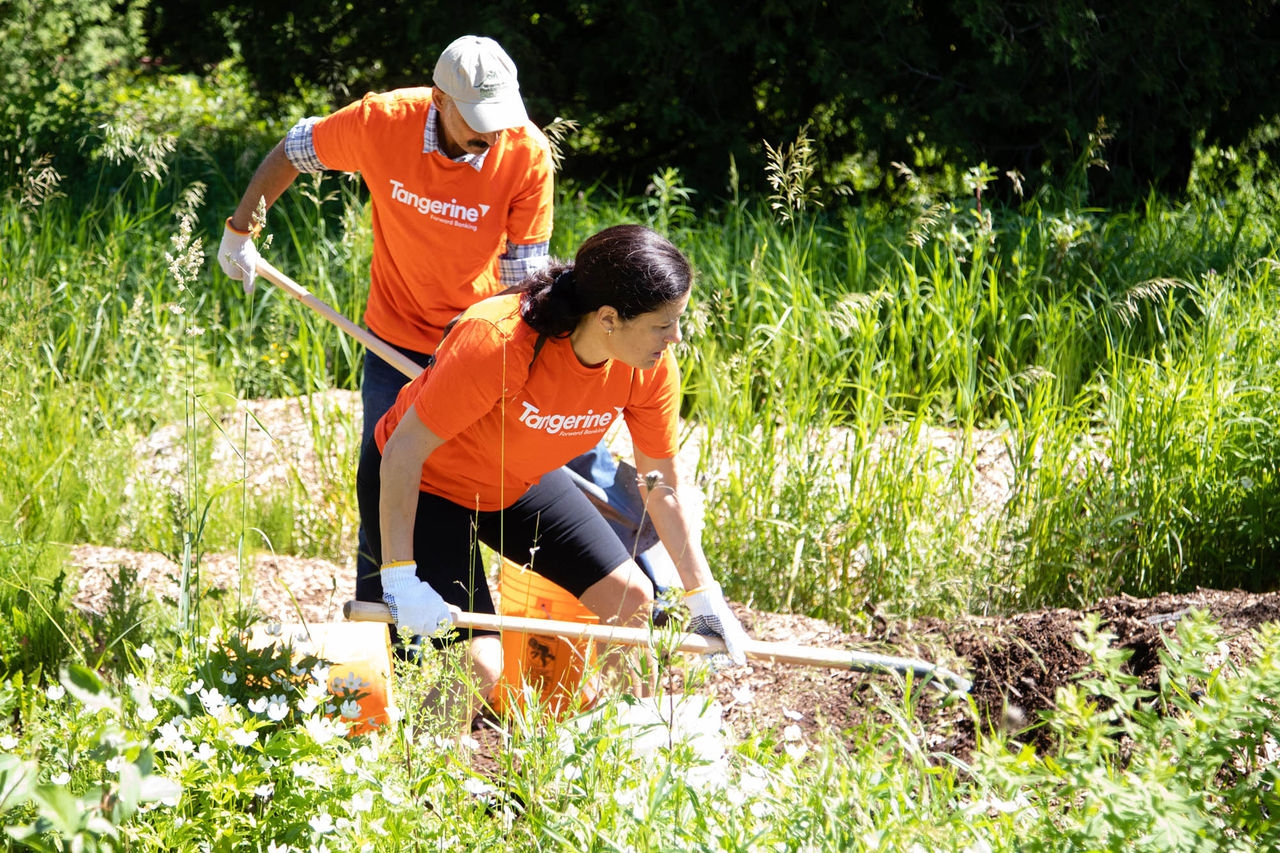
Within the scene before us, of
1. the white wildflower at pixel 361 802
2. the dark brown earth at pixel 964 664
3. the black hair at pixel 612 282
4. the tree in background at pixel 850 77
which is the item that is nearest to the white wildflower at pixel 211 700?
the white wildflower at pixel 361 802

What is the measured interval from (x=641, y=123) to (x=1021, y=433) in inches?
190

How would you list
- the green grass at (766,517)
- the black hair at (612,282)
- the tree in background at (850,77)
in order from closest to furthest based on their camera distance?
the green grass at (766,517) < the black hair at (612,282) < the tree in background at (850,77)

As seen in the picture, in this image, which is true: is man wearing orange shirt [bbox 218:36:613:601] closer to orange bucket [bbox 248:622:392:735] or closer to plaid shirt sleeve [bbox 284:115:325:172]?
plaid shirt sleeve [bbox 284:115:325:172]

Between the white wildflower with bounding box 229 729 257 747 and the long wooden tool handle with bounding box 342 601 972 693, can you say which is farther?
the long wooden tool handle with bounding box 342 601 972 693

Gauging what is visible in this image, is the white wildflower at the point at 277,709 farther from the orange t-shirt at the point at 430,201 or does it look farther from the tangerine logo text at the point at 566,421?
the orange t-shirt at the point at 430,201

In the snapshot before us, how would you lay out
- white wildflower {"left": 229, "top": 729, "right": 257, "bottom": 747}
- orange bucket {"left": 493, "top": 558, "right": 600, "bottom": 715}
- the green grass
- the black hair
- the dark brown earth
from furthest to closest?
orange bucket {"left": 493, "top": 558, "right": 600, "bottom": 715}, the dark brown earth, the black hair, white wildflower {"left": 229, "top": 729, "right": 257, "bottom": 747}, the green grass

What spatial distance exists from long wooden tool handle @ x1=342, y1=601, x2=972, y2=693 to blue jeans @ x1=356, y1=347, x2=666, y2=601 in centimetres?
52

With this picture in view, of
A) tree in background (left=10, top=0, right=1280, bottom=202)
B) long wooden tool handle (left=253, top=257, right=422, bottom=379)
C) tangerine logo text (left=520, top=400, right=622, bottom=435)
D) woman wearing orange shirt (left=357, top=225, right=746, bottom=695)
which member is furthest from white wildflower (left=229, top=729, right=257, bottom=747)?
tree in background (left=10, top=0, right=1280, bottom=202)

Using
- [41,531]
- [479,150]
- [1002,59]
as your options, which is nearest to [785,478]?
[479,150]

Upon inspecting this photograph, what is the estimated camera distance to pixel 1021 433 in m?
3.85

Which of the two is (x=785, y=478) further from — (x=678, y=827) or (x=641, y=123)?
(x=641, y=123)

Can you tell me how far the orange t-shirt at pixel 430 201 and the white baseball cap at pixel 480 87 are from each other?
20cm

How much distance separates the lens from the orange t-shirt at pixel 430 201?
3551 mm

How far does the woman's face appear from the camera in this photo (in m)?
2.62
